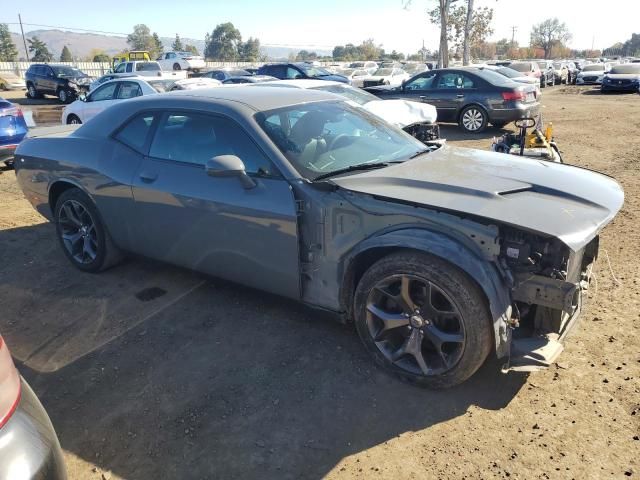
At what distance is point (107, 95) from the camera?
11742mm

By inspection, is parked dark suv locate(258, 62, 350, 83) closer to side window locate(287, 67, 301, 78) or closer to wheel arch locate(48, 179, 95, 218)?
side window locate(287, 67, 301, 78)

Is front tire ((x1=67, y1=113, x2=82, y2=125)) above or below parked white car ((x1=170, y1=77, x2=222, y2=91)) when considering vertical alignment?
below

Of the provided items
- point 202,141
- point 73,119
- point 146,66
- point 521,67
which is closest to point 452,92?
point 73,119

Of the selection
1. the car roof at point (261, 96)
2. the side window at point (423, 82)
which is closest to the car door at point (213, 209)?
the car roof at point (261, 96)

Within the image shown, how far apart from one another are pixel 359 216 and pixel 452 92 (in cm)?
1007

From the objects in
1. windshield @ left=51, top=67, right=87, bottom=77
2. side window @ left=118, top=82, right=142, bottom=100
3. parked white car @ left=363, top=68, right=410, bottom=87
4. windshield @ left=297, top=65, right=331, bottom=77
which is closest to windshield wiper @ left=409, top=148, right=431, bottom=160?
side window @ left=118, top=82, right=142, bottom=100

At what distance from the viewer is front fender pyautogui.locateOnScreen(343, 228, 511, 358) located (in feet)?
8.56

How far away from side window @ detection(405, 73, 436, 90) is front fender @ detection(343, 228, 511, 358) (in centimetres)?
1064

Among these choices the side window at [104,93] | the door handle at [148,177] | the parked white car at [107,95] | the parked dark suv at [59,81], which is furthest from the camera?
the parked dark suv at [59,81]

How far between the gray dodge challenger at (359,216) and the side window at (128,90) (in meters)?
7.82

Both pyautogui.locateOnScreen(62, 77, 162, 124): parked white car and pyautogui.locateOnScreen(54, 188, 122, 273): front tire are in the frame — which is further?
pyautogui.locateOnScreen(62, 77, 162, 124): parked white car

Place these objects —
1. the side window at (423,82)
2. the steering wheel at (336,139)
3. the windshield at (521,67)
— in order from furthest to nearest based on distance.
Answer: the windshield at (521,67)
the side window at (423,82)
the steering wheel at (336,139)

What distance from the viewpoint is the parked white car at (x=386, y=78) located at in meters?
22.5

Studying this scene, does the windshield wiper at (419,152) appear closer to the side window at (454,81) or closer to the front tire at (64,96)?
the side window at (454,81)
